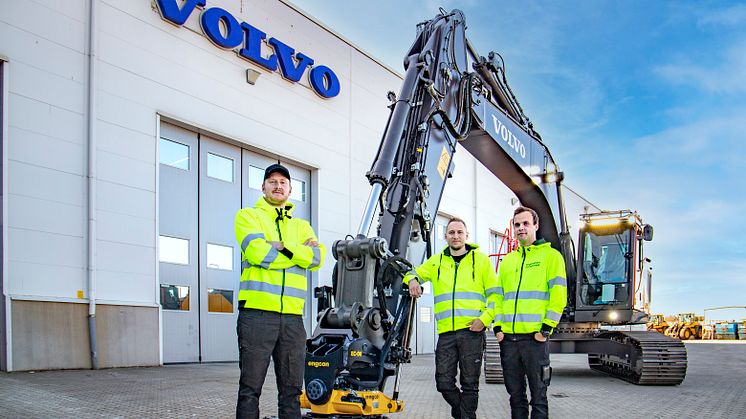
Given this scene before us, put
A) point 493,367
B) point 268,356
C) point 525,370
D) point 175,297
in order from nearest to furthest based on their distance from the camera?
1. point 268,356
2. point 525,370
3. point 493,367
4. point 175,297

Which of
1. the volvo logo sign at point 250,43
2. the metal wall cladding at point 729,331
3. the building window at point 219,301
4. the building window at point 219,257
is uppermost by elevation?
the volvo logo sign at point 250,43

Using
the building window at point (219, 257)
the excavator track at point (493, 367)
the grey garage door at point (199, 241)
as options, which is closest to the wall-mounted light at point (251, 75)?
the grey garage door at point (199, 241)

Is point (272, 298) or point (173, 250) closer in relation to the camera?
point (272, 298)

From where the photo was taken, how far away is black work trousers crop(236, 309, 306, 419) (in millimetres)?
3984

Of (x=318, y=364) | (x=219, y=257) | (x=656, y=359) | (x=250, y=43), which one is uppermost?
(x=250, y=43)

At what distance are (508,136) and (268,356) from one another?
5770 millimetres

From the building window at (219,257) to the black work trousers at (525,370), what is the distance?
9.07 meters

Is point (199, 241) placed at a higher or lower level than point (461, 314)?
higher

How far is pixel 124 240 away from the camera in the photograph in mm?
11219

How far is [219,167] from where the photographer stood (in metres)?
13.7

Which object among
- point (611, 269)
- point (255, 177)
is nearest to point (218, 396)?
point (611, 269)

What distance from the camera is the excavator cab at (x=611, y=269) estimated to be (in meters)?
11.0

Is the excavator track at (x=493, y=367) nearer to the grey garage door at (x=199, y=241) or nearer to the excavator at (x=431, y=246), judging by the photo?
the excavator at (x=431, y=246)

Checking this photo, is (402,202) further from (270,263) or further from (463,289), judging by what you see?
(270,263)
